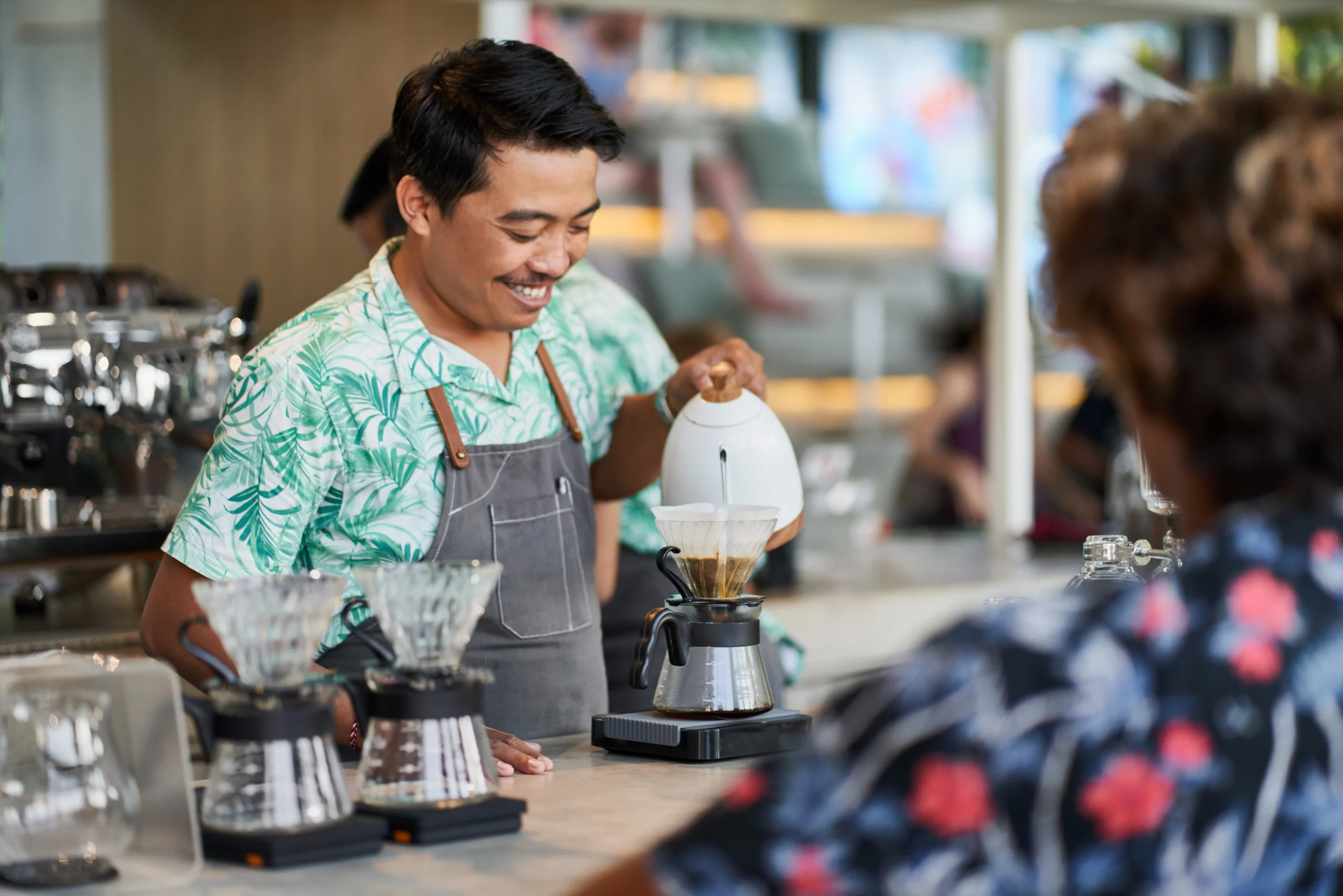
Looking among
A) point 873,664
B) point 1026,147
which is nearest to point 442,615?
point 873,664

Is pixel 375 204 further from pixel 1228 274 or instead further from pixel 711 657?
pixel 1228 274

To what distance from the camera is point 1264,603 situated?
3.17ft

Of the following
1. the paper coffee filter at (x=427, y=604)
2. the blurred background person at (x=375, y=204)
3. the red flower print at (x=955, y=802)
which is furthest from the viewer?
the blurred background person at (x=375, y=204)

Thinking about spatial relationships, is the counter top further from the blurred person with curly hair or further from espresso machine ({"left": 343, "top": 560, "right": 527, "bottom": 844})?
the blurred person with curly hair

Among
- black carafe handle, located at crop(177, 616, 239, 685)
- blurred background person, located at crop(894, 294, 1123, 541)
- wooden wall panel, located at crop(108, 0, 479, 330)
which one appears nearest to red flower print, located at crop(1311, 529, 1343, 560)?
black carafe handle, located at crop(177, 616, 239, 685)

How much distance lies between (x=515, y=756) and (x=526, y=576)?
1.30 feet

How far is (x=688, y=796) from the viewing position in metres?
1.67

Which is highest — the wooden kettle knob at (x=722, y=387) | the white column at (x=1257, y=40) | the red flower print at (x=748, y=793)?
the white column at (x=1257, y=40)

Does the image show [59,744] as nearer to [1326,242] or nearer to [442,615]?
[442,615]

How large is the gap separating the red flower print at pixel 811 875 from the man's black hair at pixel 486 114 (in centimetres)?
129

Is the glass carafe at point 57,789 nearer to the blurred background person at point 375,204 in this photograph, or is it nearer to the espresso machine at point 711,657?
the espresso machine at point 711,657

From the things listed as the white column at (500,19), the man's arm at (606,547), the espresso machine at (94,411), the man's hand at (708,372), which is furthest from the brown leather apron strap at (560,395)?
the white column at (500,19)

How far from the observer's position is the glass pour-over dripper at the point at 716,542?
73.2 inches

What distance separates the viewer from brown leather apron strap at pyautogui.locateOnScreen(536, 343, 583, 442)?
89.4 inches
